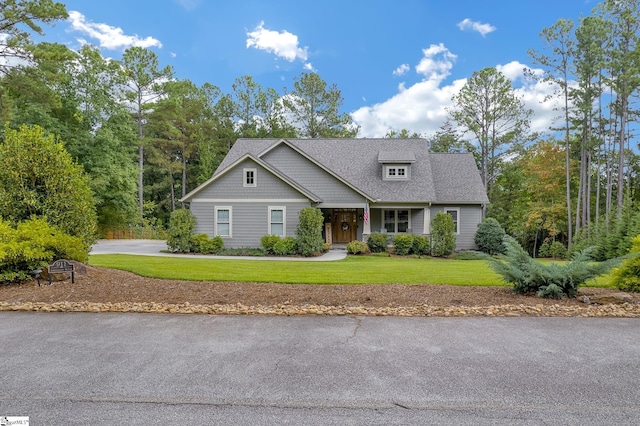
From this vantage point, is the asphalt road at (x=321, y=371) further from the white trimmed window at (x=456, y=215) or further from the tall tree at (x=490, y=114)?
the tall tree at (x=490, y=114)

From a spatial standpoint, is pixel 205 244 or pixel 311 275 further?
pixel 205 244

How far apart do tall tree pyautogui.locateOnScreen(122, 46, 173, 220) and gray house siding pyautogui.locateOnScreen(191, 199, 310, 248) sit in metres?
17.4

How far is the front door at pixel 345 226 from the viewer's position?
20234 millimetres

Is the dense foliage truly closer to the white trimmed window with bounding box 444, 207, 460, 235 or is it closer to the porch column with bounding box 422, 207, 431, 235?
the porch column with bounding box 422, 207, 431, 235

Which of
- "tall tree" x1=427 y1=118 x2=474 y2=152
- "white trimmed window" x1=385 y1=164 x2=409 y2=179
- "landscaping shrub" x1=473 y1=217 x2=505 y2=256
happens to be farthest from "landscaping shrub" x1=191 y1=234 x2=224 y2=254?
"tall tree" x1=427 y1=118 x2=474 y2=152

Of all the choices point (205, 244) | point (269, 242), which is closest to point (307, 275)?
point (269, 242)

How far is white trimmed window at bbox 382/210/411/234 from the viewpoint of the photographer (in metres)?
20.3

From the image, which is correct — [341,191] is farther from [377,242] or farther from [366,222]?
[377,242]

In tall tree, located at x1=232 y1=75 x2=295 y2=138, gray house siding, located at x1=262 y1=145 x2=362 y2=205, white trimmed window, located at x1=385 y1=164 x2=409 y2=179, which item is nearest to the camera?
gray house siding, located at x1=262 y1=145 x2=362 y2=205

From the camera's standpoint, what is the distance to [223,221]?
17.7 metres

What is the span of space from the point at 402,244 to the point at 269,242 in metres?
6.83

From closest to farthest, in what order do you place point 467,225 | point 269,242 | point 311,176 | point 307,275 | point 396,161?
1. point 307,275
2. point 269,242
3. point 311,176
4. point 467,225
5. point 396,161

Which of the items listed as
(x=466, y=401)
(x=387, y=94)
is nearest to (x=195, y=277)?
(x=466, y=401)

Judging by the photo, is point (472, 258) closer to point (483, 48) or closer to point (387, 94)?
point (483, 48)
